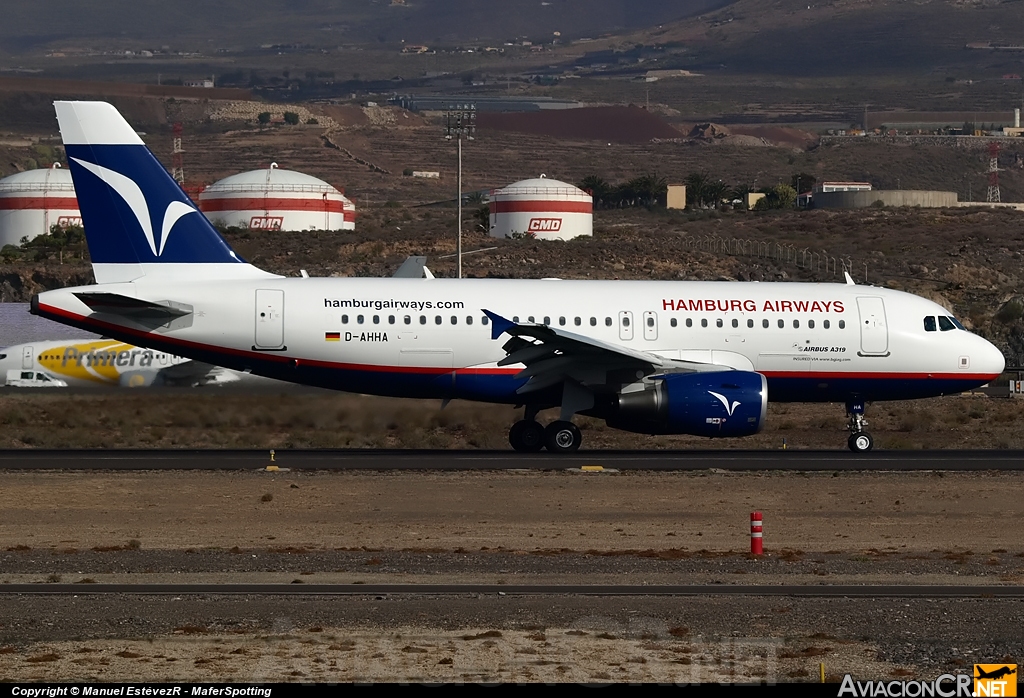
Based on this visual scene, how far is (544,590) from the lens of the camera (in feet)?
55.3

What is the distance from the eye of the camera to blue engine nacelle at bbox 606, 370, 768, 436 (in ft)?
99.0

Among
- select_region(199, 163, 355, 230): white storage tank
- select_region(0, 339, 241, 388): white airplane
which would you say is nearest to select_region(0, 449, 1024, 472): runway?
select_region(0, 339, 241, 388): white airplane

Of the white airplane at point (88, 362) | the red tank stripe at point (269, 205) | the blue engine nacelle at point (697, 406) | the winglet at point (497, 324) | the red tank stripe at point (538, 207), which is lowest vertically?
the blue engine nacelle at point (697, 406)

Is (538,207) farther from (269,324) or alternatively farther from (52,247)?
(269,324)

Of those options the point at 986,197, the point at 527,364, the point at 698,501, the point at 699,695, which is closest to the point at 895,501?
the point at 698,501

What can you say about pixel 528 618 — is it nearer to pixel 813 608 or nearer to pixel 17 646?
pixel 813 608

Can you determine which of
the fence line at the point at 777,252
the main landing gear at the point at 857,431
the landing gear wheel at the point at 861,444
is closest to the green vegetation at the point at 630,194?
the fence line at the point at 777,252

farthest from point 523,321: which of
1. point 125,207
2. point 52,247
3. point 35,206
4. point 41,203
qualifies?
point 35,206

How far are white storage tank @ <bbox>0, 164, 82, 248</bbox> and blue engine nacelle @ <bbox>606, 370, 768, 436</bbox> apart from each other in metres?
84.0

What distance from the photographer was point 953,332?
34.5m

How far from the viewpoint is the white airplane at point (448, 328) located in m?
30.6

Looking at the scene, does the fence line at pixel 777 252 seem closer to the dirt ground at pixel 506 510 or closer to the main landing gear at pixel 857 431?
the main landing gear at pixel 857 431

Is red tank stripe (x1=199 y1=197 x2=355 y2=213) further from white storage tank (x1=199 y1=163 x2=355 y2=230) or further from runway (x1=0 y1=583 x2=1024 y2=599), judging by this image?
runway (x1=0 y1=583 x2=1024 y2=599)

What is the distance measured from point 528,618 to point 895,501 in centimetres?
1170
